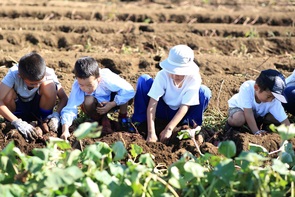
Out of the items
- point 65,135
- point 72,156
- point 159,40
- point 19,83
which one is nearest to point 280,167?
point 72,156

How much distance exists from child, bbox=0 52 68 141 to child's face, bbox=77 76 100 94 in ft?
1.04

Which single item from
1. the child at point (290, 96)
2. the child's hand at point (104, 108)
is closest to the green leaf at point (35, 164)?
the child's hand at point (104, 108)

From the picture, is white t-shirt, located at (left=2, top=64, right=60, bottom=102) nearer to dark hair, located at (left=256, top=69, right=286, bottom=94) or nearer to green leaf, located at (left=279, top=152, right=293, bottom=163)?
dark hair, located at (left=256, top=69, right=286, bottom=94)

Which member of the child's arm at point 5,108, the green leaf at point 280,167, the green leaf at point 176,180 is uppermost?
the green leaf at point 280,167

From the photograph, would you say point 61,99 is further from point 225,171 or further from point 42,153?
point 225,171

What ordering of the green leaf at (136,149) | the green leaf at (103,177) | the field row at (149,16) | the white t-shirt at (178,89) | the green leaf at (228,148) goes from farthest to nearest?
the field row at (149,16)
the white t-shirt at (178,89)
the green leaf at (136,149)
the green leaf at (228,148)
the green leaf at (103,177)

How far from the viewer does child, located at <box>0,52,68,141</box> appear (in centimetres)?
528

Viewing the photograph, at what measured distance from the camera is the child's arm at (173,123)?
536cm

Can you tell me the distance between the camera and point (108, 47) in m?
8.40

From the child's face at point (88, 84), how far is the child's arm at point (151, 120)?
0.49 metres

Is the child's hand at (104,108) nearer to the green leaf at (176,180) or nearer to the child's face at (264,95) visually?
the child's face at (264,95)

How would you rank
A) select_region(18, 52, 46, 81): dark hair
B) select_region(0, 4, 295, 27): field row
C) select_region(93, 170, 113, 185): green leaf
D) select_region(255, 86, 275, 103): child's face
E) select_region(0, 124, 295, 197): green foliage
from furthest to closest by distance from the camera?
select_region(0, 4, 295, 27): field row < select_region(255, 86, 275, 103): child's face < select_region(18, 52, 46, 81): dark hair < select_region(93, 170, 113, 185): green leaf < select_region(0, 124, 295, 197): green foliage

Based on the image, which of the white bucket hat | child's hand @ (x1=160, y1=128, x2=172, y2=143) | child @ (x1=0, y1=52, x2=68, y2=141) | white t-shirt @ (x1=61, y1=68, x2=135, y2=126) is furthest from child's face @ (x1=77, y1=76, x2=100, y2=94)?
child's hand @ (x1=160, y1=128, x2=172, y2=143)

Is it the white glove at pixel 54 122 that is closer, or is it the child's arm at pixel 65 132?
the child's arm at pixel 65 132
